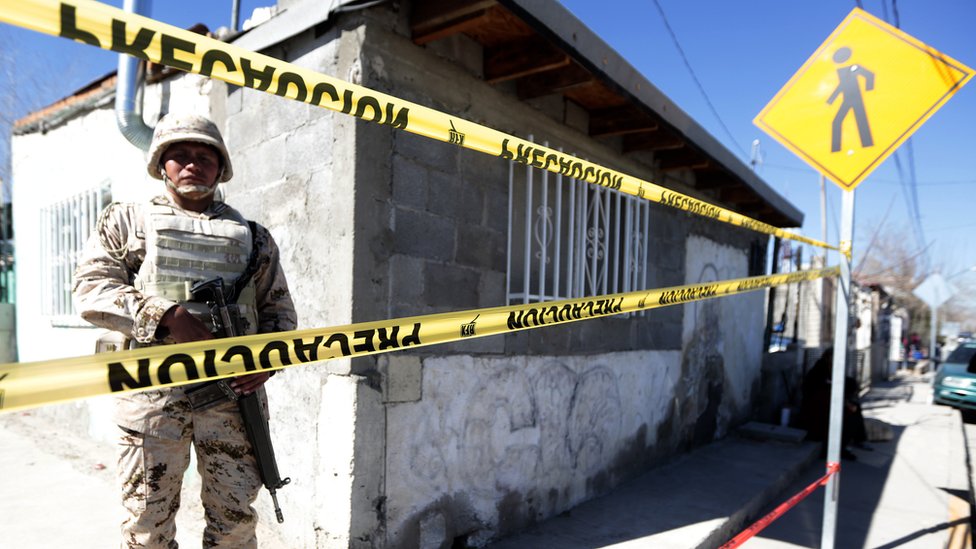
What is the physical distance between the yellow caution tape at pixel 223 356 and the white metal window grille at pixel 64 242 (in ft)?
13.4

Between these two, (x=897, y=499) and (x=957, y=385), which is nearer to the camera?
(x=897, y=499)

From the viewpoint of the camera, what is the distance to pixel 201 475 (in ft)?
6.33

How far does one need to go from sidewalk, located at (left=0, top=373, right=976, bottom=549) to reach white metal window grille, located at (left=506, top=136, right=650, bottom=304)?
152cm

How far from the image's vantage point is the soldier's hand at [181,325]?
167 cm

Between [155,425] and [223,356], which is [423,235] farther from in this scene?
[223,356]

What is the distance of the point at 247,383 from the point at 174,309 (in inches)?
13.2

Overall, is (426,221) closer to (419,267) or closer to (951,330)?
(419,267)

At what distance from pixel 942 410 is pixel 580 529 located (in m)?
11.2

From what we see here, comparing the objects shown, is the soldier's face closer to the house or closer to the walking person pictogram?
the house

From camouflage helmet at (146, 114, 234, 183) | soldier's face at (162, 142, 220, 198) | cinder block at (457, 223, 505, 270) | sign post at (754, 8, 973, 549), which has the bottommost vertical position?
cinder block at (457, 223, 505, 270)

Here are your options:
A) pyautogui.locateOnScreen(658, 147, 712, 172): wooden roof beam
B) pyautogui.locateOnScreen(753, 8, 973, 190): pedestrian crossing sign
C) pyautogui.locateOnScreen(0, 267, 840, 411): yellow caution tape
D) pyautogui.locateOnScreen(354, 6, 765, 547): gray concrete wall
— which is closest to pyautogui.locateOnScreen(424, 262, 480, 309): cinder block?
pyautogui.locateOnScreen(354, 6, 765, 547): gray concrete wall

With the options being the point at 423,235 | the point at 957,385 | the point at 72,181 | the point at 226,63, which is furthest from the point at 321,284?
the point at 957,385

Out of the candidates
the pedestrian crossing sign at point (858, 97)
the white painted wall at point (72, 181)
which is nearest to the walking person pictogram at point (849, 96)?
the pedestrian crossing sign at point (858, 97)

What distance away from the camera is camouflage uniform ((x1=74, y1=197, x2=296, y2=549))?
1.72m
